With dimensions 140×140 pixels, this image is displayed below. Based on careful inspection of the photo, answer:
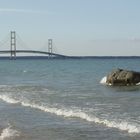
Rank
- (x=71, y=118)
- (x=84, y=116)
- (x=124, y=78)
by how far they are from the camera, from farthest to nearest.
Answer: (x=124, y=78)
(x=84, y=116)
(x=71, y=118)

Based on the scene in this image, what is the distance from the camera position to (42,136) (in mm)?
14719

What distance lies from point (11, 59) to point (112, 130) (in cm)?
13721

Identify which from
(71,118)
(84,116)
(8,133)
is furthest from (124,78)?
(8,133)

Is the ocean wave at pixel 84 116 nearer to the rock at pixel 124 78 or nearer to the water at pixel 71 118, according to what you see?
the water at pixel 71 118

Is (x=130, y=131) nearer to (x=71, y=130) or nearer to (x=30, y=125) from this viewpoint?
(x=71, y=130)

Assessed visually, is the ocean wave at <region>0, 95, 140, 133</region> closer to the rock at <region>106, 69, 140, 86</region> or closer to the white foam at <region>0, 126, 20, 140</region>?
the white foam at <region>0, 126, 20, 140</region>

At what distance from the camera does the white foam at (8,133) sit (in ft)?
47.8

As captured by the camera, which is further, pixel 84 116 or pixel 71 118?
pixel 84 116

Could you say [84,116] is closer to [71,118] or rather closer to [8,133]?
[71,118]

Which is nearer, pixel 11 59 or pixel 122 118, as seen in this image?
pixel 122 118

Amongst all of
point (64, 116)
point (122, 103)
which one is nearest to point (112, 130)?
point (64, 116)

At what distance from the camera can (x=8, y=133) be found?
595 inches

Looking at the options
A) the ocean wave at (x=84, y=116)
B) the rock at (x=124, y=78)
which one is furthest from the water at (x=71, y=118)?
the rock at (x=124, y=78)

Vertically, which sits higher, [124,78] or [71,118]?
[71,118]
